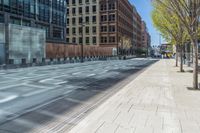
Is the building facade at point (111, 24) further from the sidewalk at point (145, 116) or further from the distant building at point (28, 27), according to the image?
the sidewalk at point (145, 116)

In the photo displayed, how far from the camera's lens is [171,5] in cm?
1348

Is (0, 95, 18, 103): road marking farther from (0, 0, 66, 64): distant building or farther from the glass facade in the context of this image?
the glass facade

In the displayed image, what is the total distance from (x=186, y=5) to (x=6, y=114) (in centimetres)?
953

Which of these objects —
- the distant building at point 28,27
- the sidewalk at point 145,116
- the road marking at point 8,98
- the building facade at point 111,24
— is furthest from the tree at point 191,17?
the building facade at point 111,24

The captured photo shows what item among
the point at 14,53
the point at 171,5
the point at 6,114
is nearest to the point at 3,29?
the point at 14,53

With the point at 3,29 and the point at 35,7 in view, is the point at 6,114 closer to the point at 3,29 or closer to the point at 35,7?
the point at 3,29

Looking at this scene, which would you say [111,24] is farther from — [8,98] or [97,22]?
[8,98]

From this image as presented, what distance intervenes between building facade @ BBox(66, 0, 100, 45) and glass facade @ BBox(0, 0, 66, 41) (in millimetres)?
28851

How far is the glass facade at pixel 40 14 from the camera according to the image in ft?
160

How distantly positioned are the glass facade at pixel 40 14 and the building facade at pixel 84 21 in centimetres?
2885

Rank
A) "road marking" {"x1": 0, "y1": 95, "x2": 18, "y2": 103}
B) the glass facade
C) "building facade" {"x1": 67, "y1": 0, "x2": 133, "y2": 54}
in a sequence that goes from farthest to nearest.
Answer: "building facade" {"x1": 67, "y1": 0, "x2": 133, "y2": 54}, the glass facade, "road marking" {"x1": 0, "y1": 95, "x2": 18, "y2": 103}

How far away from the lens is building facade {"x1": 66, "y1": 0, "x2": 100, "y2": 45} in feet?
325

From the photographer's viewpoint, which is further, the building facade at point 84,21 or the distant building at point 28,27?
the building facade at point 84,21

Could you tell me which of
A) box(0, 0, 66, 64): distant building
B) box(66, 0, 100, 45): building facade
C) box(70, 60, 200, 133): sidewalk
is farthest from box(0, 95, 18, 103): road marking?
box(66, 0, 100, 45): building facade
